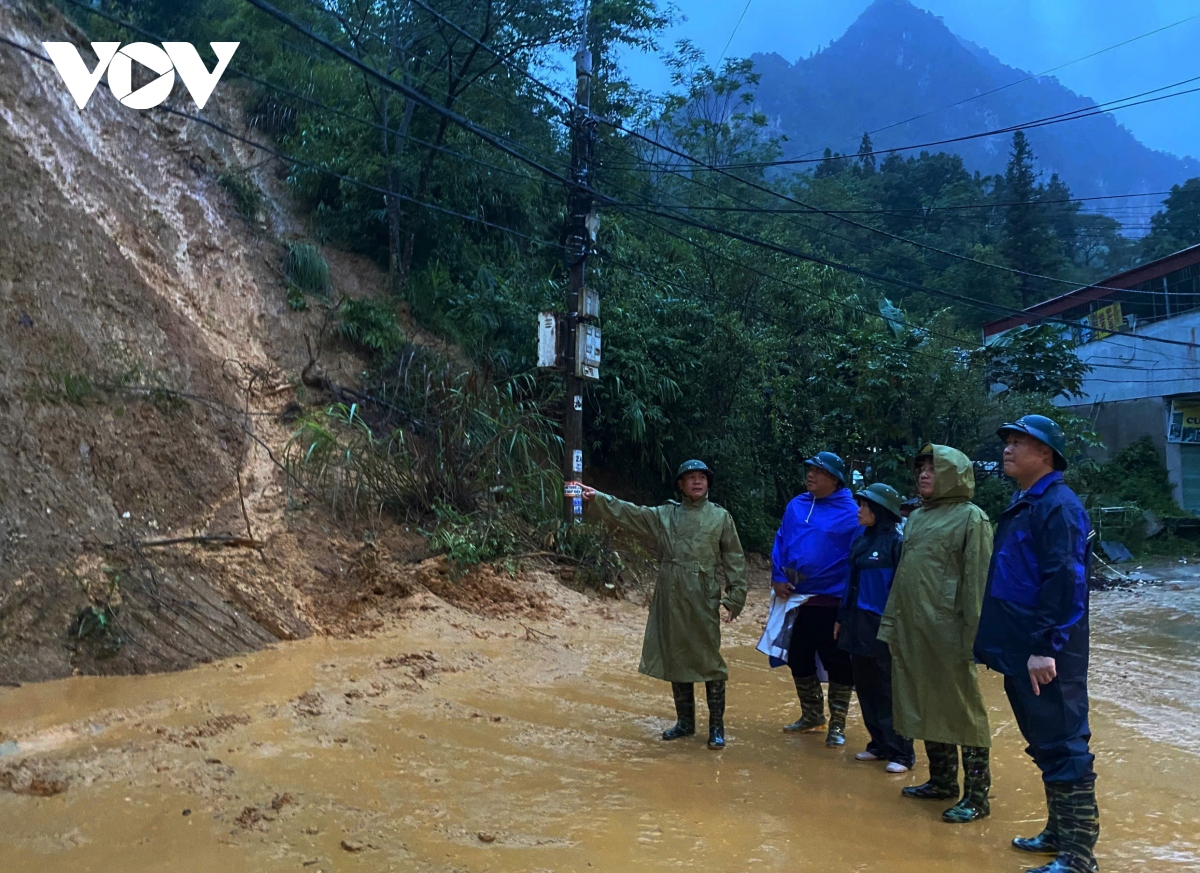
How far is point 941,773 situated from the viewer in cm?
474

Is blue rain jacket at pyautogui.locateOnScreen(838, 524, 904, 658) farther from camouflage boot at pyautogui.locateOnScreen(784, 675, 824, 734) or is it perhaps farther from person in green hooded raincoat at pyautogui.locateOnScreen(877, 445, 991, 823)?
camouflage boot at pyautogui.locateOnScreen(784, 675, 824, 734)

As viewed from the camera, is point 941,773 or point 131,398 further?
point 131,398

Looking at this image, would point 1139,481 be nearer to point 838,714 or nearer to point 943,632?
point 838,714

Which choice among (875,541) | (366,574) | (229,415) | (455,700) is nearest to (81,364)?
(229,415)

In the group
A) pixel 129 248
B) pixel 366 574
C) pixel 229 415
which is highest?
pixel 129 248

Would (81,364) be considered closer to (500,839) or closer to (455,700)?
(455,700)

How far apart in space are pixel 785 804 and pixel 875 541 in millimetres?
1692

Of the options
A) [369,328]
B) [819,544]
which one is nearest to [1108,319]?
[369,328]

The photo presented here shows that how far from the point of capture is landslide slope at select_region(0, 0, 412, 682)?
6520 millimetres

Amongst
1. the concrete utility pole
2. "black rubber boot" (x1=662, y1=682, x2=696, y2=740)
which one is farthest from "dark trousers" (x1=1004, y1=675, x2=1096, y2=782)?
the concrete utility pole

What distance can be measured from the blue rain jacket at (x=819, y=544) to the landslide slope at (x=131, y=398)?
393 cm

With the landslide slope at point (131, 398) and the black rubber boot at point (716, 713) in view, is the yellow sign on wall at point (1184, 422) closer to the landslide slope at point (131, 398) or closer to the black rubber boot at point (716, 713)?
the landslide slope at point (131, 398)

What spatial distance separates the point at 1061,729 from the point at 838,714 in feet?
7.18

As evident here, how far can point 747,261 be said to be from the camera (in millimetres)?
16656
